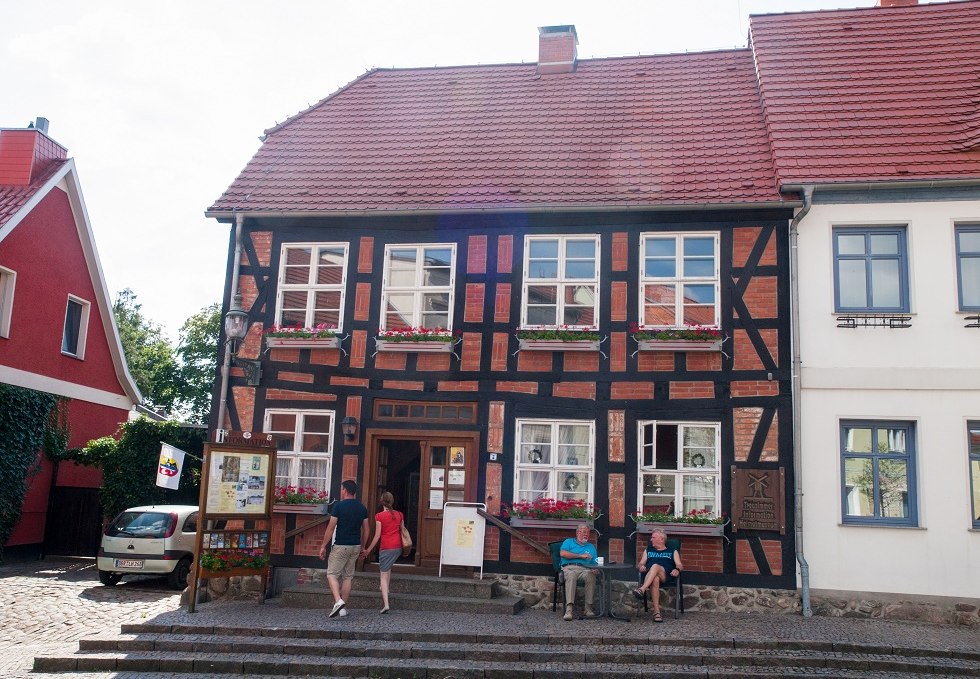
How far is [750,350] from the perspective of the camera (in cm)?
1334

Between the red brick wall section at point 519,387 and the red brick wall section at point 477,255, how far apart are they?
1.79m

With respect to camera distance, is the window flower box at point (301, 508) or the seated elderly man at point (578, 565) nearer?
the seated elderly man at point (578, 565)

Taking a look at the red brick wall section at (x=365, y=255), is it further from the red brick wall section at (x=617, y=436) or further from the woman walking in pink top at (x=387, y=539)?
the red brick wall section at (x=617, y=436)

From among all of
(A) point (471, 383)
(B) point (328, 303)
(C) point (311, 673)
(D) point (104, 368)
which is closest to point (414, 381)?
(A) point (471, 383)

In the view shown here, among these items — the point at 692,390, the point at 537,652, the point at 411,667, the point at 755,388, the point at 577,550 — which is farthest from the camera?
the point at 692,390

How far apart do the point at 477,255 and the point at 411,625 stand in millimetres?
5697

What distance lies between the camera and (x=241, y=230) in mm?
15094

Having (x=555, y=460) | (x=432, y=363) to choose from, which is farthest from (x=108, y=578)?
(x=555, y=460)

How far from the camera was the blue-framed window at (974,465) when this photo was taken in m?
12.4

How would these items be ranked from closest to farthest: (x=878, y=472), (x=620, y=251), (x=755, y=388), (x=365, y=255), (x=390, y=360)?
1. (x=878, y=472)
2. (x=755, y=388)
3. (x=620, y=251)
4. (x=390, y=360)
5. (x=365, y=255)

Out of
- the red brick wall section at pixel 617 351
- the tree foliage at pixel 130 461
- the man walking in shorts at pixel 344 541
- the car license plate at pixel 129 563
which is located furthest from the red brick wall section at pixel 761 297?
the tree foliage at pixel 130 461

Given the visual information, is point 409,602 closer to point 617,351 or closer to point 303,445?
point 303,445

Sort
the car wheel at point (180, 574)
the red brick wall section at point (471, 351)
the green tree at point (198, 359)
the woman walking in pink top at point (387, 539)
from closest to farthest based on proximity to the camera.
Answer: the woman walking in pink top at point (387, 539), the red brick wall section at point (471, 351), the car wheel at point (180, 574), the green tree at point (198, 359)

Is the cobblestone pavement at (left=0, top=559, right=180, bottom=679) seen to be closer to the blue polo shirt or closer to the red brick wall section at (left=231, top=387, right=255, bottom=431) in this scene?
the red brick wall section at (left=231, top=387, right=255, bottom=431)
